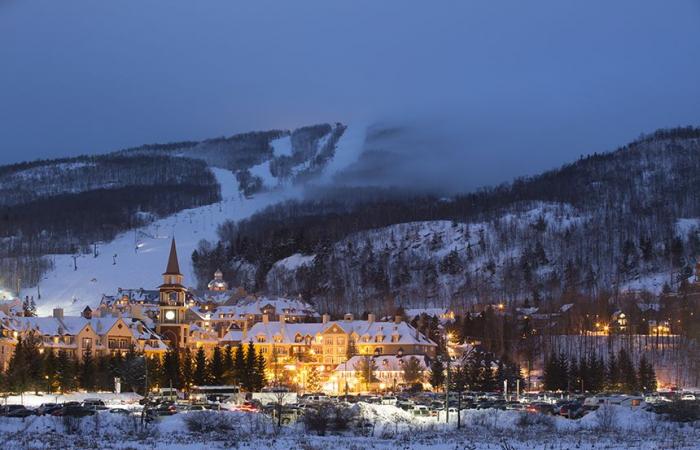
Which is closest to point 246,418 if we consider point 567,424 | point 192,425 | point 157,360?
point 192,425

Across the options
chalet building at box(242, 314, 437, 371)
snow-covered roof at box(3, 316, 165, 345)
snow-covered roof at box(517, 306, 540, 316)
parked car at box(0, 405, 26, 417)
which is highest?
snow-covered roof at box(517, 306, 540, 316)

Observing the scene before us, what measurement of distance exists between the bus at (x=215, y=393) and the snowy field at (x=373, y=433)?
22849 mm

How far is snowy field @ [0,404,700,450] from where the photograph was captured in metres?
52.9

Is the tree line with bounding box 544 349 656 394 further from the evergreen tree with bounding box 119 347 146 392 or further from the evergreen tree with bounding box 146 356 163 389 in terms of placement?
the evergreen tree with bounding box 119 347 146 392

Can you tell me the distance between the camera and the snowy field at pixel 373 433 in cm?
5294

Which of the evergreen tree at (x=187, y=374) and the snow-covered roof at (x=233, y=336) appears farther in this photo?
the snow-covered roof at (x=233, y=336)

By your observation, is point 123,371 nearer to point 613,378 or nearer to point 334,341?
point 334,341

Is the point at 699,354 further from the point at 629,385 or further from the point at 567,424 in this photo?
the point at 567,424

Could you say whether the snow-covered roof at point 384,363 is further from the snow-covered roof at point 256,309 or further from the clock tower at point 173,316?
the snow-covered roof at point 256,309

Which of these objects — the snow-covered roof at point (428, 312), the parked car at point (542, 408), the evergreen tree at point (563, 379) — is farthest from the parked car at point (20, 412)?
the snow-covered roof at point (428, 312)

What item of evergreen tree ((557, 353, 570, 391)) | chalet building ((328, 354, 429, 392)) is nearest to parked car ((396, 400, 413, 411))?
evergreen tree ((557, 353, 570, 391))

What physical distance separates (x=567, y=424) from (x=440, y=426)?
25.7ft

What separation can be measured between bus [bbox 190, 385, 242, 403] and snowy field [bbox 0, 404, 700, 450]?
2285cm

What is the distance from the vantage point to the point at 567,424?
227 feet
